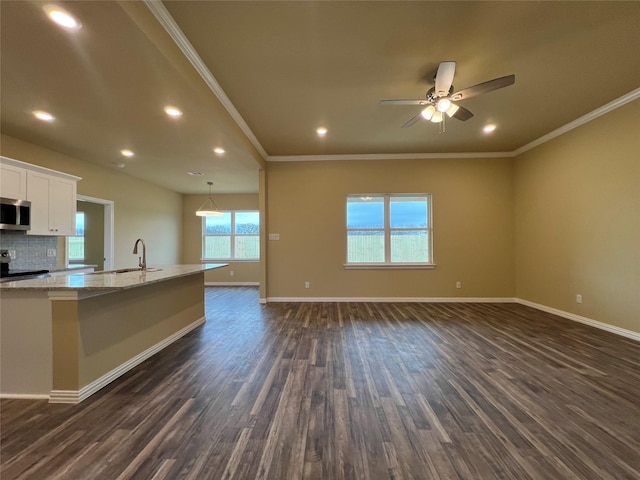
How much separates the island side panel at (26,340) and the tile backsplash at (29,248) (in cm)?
252

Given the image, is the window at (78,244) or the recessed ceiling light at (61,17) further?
the window at (78,244)

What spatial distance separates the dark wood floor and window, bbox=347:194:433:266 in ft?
7.95

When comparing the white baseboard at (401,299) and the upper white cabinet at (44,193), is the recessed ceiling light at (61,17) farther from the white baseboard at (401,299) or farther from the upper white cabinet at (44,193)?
the white baseboard at (401,299)

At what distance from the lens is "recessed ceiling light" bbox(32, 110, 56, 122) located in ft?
10.1

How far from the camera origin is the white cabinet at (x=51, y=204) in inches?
147

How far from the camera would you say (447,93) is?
273 cm

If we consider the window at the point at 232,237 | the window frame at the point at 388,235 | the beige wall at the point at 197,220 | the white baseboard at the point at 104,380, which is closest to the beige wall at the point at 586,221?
the window frame at the point at 388,235

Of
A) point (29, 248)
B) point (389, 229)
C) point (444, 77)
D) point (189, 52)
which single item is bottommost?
point (29, 248)

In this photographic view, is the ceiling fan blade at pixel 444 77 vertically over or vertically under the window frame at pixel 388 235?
over

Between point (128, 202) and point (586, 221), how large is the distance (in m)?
8.28

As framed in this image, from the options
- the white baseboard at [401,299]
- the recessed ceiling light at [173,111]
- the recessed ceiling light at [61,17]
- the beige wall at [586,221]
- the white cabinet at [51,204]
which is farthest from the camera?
the white baseboard at [401,299]

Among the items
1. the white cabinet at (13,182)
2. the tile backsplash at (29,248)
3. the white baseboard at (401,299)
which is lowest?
the white baseboard at (401,299)

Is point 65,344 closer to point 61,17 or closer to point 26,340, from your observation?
point 26,340

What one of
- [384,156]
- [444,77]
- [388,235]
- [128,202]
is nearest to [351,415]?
[444,77]
